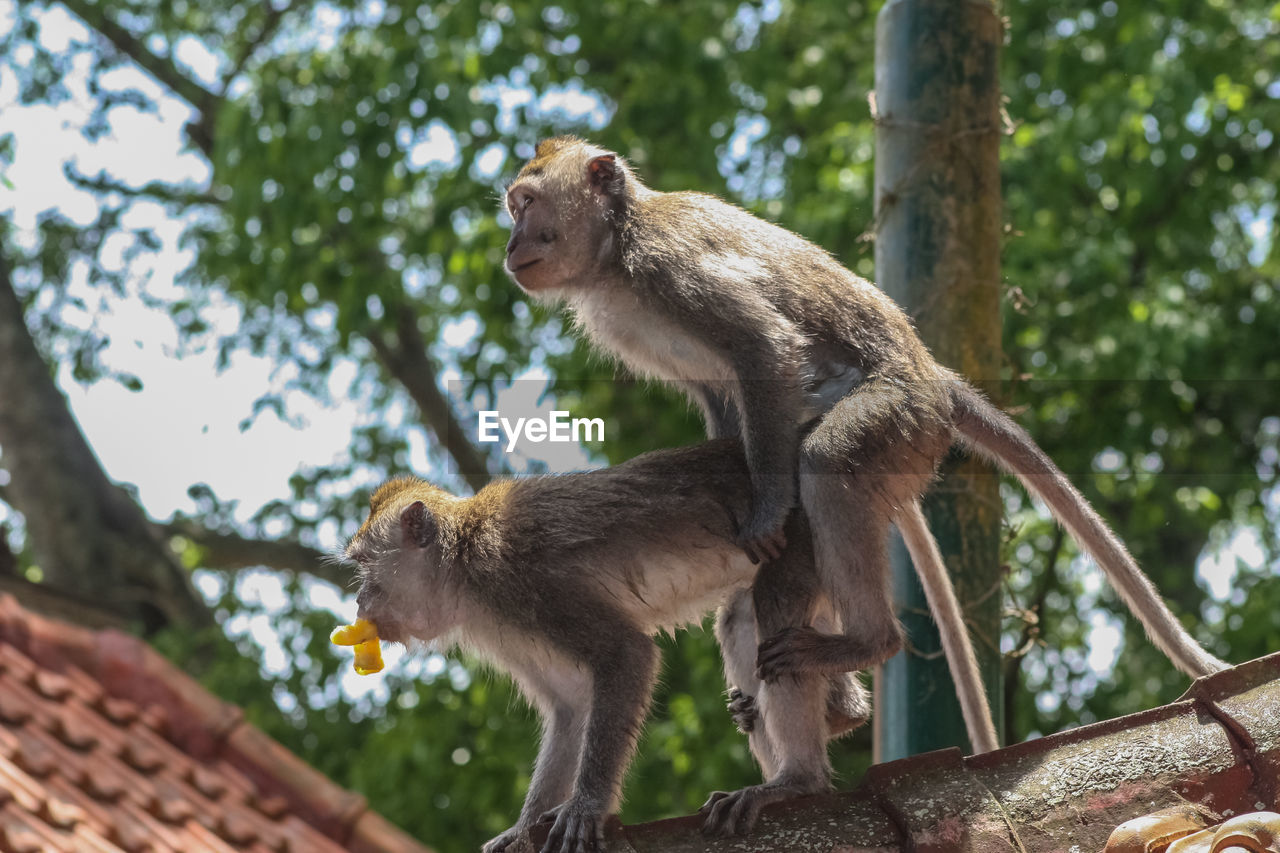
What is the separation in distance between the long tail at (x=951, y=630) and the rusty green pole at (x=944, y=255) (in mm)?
384

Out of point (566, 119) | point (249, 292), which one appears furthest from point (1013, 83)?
point (249, 292)

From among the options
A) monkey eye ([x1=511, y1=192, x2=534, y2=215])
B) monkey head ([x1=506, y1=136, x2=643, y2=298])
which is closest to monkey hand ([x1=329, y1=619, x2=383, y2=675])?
monkey head ([x1=506, y1=136, x2=643, y2=298])

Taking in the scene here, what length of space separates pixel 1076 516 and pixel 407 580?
1.74 meters

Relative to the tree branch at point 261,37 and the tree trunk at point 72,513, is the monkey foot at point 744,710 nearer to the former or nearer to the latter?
the tree trunk at point 72,513

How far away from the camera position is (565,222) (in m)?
4.18

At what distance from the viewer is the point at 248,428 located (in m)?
13.2

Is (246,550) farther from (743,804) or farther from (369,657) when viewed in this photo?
(743,804)

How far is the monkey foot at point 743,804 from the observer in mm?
3342

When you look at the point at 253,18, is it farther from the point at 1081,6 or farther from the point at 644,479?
the point at 644,479

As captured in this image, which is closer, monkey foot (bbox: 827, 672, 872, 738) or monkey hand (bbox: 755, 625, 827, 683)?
monkey hand (bbox: 755, 625, 827, 683)

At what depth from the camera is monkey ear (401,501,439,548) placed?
3.77 meters

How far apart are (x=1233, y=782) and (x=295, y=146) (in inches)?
344

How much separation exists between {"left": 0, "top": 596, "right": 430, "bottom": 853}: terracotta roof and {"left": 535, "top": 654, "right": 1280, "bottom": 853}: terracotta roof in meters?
2.59

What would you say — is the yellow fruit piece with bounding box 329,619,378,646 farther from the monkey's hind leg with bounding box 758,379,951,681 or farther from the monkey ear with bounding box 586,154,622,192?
the monkey ear with bounding box 586,154,622,192
